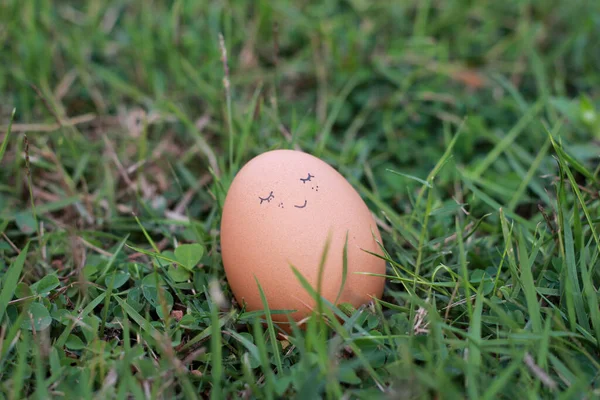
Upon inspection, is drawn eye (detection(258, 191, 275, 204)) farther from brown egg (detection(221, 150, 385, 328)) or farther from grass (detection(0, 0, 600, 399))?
grass (detection(0, 0, 600, 399))

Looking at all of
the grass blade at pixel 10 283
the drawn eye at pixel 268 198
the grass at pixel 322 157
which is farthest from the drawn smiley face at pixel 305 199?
the grass blade at pixel 10 283

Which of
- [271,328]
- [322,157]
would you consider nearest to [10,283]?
[271,328]

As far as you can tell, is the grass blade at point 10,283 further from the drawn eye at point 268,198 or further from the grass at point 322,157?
the drawn eye at point 268,198

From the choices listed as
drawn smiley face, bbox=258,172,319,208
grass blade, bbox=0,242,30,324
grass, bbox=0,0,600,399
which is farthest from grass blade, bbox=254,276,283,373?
grass blade, bbox=0,242,30,324

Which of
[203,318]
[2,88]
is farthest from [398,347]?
[2,88]

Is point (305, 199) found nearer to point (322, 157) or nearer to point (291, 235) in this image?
point (291, 235)

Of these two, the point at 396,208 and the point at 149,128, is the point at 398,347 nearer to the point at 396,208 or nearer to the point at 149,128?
the point at 396,208
